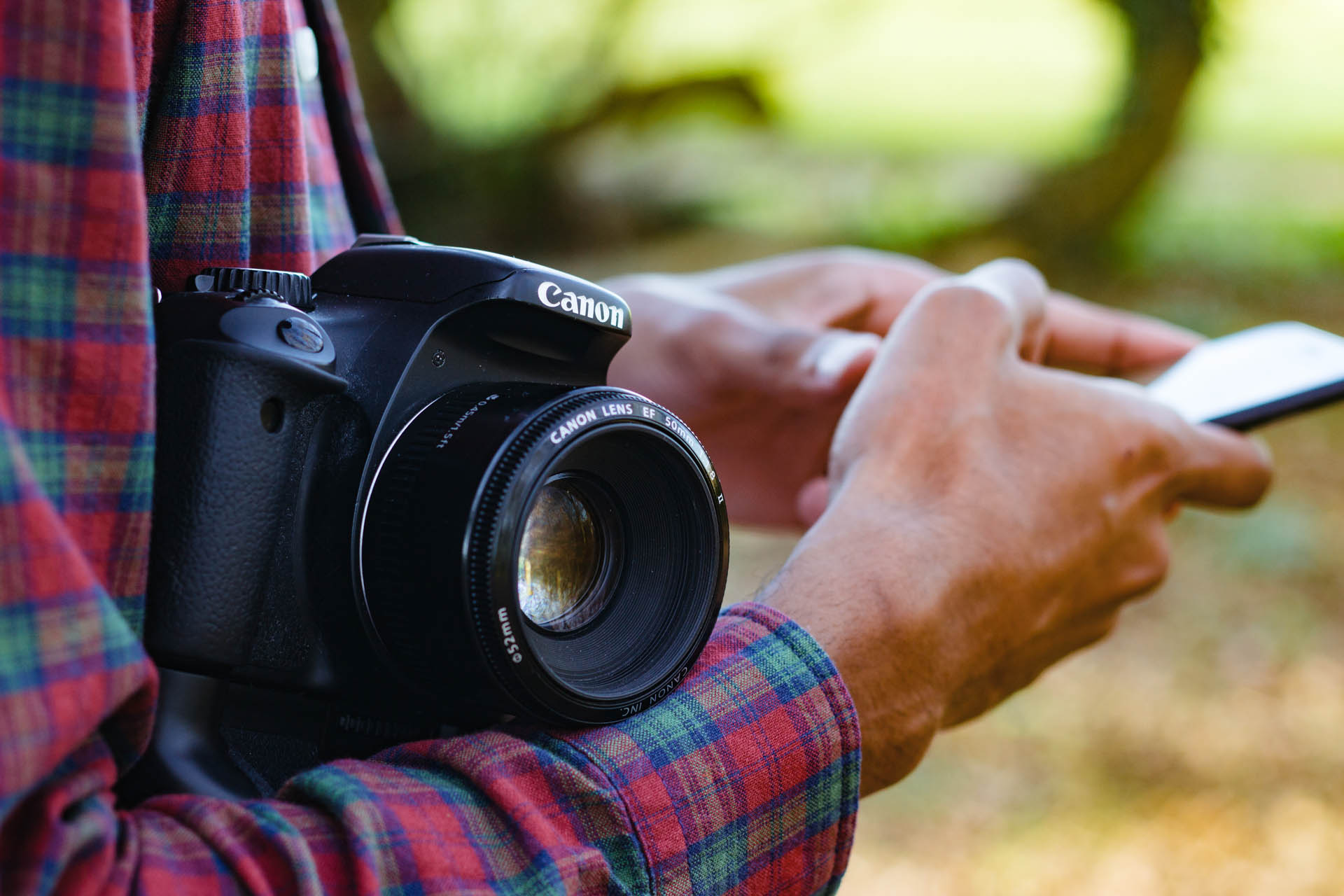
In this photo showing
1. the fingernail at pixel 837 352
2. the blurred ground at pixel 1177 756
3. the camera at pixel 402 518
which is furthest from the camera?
the blurred ground at pixel 1177 756

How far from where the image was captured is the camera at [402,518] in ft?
1.51

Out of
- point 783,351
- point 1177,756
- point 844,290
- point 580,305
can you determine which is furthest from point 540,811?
point 1177,756

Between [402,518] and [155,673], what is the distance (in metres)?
0.12

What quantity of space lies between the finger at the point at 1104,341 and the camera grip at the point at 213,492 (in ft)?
2.46

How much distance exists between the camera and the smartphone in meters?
0.87

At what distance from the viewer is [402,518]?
491 mm

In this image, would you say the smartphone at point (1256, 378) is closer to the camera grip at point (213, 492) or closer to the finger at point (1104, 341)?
the finger at point (1104, 341)

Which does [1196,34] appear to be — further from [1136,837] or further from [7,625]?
[7,625]

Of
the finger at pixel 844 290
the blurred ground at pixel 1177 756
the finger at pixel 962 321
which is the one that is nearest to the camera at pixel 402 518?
the finger at pixel 962 321

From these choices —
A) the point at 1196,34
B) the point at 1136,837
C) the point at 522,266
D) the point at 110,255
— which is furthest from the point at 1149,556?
the point at 1196,34

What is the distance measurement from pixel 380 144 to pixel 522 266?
3.25 metres

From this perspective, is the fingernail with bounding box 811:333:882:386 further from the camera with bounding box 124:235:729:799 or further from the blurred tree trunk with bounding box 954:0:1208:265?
the blurred tree trunk with bounding box 954:0:1208:265

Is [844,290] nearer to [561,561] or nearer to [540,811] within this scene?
[561,561]

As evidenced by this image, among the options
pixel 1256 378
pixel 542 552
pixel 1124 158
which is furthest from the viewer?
pixel 1124 158
